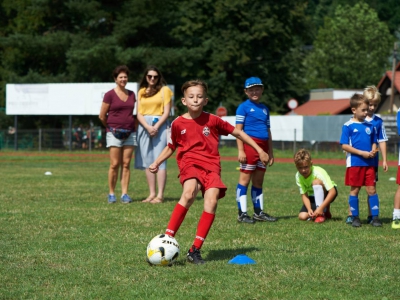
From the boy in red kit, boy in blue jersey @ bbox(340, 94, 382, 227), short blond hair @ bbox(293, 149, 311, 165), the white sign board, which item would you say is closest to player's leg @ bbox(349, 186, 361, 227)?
boy in blue jersey @ bbox(340, 94, 382, 227)

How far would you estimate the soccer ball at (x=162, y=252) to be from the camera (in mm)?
6809

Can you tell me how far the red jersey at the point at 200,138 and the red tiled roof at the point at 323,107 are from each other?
55.4 m

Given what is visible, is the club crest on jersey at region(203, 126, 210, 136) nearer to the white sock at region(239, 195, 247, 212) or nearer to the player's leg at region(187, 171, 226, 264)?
the player's leg at region(187, 171, 226, 264)

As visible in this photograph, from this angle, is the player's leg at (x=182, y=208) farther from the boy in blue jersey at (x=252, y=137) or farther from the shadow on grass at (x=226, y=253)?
the boy in blue jersey at (x=252, y=137)

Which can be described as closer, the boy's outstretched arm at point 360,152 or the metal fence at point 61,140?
the boy's outstretched arm at point 360,152

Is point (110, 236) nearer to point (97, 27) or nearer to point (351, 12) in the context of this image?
point (97, 27)

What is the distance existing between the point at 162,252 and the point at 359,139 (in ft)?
13.5

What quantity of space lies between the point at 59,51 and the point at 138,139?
36170mm

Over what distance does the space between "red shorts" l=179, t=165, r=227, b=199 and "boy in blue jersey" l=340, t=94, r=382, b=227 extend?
10.4 ft

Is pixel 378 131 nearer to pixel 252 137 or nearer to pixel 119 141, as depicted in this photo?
pixel 252 137

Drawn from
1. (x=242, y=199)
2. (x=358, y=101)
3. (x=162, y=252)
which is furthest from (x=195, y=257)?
(x=358, y=101)

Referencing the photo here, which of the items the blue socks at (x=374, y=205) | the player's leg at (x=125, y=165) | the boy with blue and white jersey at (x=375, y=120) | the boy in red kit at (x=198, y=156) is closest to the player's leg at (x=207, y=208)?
the boy in red kit at (x=198, y=156)

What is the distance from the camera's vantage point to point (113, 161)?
12625 millimetres

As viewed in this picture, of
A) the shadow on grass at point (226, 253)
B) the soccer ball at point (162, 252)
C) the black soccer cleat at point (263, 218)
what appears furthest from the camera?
the black soccer cleat at point (263, 218)
